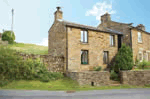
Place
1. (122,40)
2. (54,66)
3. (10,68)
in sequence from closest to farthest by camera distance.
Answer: (10,68), (54,66), (122,40)

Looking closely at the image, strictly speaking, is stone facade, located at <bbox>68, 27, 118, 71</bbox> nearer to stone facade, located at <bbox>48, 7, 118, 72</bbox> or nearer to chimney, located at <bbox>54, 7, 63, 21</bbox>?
stone facade, located at <bbox>48, 7, 118, 72</bbox>

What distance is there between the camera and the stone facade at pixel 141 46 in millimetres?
20203

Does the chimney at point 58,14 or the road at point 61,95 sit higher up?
the chimney at point 58,14

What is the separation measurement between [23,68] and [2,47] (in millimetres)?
2823

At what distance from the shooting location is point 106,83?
1392 cm

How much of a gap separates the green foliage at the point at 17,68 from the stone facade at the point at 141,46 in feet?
45.2

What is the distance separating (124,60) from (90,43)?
5262mm

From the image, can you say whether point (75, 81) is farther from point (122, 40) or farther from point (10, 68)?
point (122, 40)

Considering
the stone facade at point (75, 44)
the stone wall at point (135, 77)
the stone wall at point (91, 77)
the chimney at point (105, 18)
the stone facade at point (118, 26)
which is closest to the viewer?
the stone wall at point (91, 77)

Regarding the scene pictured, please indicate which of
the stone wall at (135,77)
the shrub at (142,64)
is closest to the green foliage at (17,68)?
the stone wall at (135,77)

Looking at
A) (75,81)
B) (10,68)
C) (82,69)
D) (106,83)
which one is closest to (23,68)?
(10,68)

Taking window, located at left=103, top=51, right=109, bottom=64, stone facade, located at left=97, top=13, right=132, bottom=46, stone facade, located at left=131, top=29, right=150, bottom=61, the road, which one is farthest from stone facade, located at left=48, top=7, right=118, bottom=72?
the road

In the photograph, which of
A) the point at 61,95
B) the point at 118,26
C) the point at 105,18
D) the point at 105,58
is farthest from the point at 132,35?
the point at 61,95

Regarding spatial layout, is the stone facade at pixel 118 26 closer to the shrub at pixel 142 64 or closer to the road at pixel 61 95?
the shrub at pixel 142 64
